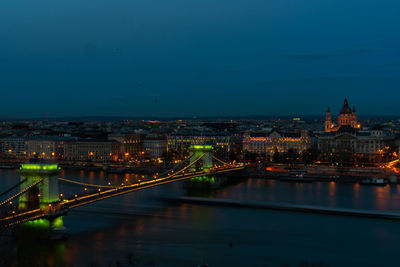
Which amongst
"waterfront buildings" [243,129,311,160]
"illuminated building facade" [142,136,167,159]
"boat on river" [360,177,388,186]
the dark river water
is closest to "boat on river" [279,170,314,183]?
"boat on river" [360,177,388,186]

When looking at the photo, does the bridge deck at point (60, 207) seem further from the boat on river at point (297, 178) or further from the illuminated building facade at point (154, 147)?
the illuminated building facade at point (154, 147)

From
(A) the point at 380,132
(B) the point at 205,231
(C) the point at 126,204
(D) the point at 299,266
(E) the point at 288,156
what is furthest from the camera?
(A) the point at 380,132

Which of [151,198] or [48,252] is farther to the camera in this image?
[151,198]

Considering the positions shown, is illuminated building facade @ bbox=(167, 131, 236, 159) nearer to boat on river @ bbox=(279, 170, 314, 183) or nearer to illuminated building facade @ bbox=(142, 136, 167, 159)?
illuminated building facade @ bbox=(142, 136, 167, 159)

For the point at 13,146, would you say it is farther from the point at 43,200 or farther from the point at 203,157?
the point at 43,200

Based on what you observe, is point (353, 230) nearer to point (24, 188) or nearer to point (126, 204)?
point (126, 204)

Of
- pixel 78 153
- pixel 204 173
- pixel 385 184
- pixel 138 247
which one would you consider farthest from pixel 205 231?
pixel 78 153
